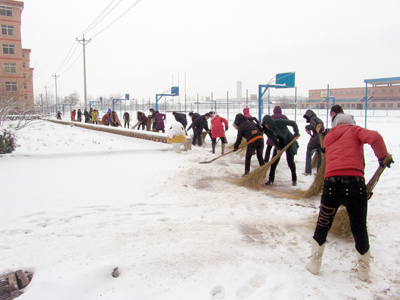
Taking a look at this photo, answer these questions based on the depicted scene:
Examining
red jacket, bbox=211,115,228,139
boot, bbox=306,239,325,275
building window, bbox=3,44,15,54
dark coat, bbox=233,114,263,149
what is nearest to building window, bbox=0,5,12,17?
building window, bbox=3,44,15,54

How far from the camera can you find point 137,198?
518 centimetres

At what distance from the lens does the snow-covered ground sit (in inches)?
106

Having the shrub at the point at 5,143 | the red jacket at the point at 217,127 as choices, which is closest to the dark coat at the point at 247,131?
the red jacket at the point at 217,127

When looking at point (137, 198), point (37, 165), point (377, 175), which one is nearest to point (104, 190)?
point (137, 198)

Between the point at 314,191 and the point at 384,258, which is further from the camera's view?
the point at 314,191

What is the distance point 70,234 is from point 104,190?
1833mm

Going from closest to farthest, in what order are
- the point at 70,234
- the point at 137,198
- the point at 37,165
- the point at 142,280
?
the point at 142,280, the point at 70,234, the point at 137,198, the point at 37,165

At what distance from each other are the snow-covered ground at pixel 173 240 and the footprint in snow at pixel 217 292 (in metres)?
0.01

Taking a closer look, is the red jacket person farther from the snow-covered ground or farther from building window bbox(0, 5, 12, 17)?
building window bbox(0, 5, 12, 17)

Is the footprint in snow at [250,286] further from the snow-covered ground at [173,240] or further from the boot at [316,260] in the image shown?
the boot at [316,260]

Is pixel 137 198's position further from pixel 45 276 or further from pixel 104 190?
pixel 45 276

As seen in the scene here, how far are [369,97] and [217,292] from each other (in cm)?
1880

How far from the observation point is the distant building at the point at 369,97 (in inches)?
973

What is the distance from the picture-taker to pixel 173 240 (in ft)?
11.6
